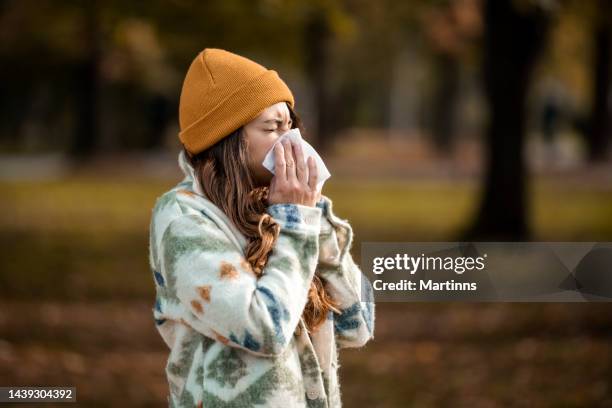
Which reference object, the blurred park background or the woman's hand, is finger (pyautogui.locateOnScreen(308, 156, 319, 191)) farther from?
the blurred park background

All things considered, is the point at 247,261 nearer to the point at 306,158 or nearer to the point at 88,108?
the point at 306,158

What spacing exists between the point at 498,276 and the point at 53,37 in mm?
23300

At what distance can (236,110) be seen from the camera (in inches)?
87.4

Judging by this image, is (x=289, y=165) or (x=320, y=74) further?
(x=320, y=74)

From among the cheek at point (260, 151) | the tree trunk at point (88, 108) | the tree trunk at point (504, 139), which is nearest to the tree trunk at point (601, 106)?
the tree trunk at point (504, 139)

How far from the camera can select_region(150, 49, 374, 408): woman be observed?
6.64 ft

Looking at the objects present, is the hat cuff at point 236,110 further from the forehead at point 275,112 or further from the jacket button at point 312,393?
the jacket button at point 312,393

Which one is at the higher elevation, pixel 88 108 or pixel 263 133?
pixel 263 133

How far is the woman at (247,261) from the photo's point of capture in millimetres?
2025

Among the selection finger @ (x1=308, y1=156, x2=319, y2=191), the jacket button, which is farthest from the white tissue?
the jacket button

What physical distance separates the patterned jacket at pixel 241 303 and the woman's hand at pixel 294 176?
0.02 m

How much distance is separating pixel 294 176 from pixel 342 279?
30 cm

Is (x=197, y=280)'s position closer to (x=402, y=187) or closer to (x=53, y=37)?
(x=402, y=187)

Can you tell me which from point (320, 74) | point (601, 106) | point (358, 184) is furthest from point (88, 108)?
point (601, 106)
